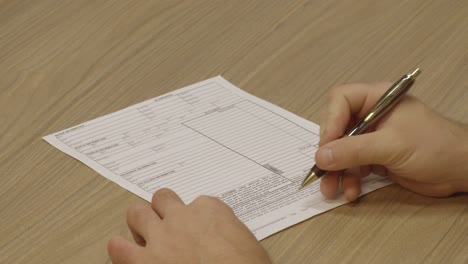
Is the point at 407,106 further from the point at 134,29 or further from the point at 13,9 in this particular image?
the point at 13,9

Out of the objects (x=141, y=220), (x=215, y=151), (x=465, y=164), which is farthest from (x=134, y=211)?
(x=465, y=164)

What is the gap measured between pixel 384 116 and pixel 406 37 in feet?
1.25

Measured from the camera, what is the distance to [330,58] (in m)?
1.22

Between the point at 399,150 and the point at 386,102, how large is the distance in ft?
0.22

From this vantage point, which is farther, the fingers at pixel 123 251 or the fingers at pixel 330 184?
the fingers at pixel 330 184

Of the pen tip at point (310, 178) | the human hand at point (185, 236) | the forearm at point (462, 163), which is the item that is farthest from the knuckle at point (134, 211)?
the forearm at point (462, 163)

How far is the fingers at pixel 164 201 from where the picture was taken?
0.84 meters

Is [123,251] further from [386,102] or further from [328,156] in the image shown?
[386,102]

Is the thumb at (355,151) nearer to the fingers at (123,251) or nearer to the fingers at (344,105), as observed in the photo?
the fingers at (344,105)

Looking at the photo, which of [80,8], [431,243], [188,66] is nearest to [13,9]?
[80,8]

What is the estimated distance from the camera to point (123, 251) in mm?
797

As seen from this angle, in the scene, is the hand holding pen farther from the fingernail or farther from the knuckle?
the knuckle

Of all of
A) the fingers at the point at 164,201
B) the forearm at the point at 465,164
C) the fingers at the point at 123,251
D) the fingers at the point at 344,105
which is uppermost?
the fingers at the point at 344,105

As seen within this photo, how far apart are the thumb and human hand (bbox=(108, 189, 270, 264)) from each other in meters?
0.14
